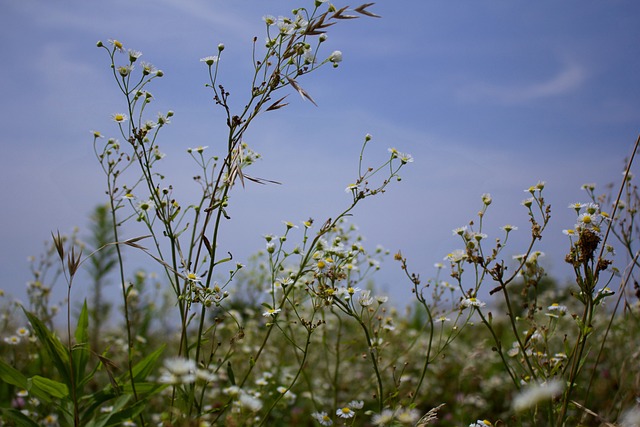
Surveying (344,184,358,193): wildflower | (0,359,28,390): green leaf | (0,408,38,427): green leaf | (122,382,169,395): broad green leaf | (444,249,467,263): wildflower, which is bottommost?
(0,408,38,427): green leaf

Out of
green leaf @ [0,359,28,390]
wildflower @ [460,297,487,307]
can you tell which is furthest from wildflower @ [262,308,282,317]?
green leaf @ [0,359,28,390]

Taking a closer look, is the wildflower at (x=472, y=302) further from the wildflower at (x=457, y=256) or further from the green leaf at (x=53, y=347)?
the green leaf at (x=53, y=347)

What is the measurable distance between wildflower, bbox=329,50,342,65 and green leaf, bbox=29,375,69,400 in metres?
1.59

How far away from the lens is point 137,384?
214 centimetres

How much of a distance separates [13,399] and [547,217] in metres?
3.09

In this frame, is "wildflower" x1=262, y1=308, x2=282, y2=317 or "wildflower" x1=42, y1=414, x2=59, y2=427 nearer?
"wildflower" x1=262, y1=308, x2=282, y2=317

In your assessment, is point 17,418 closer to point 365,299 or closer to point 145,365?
point 145,365

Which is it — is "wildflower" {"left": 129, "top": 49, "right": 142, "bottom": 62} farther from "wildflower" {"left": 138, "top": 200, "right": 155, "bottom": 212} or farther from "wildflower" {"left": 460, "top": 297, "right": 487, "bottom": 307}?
"wildflower" {"left": 460, "top": 297, "right": 487, "bottom": 307}

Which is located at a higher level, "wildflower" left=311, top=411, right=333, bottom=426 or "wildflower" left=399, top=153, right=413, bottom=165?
"wildflower" left=399, top=153, right=413, bottom=165

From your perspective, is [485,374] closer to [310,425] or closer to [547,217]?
[310,425]

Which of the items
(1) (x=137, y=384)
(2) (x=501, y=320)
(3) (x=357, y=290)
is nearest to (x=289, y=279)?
(3) (x=357, y=290)

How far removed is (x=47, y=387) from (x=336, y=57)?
1659 millimetres

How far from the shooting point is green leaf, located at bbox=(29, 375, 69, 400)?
2078 mm

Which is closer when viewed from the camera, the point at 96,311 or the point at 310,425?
the point at 310,425
